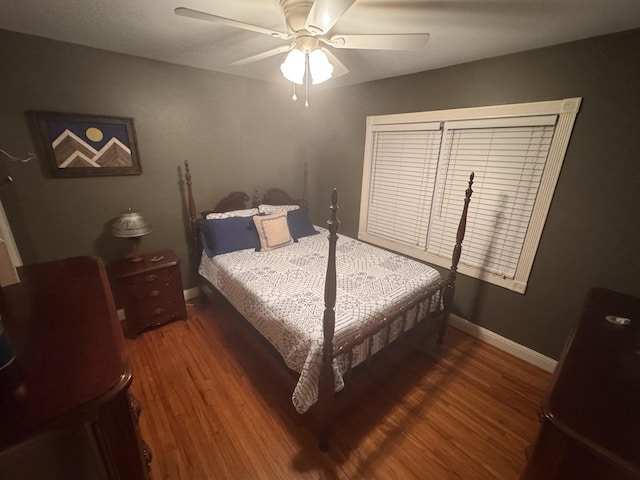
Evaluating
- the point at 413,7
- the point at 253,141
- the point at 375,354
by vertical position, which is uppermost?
the point at 413,7

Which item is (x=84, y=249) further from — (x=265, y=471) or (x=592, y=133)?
(x=592, y=133)

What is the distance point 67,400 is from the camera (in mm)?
679

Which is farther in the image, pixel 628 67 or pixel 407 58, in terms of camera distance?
pixel 407 58

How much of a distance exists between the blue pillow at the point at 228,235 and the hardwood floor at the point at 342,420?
623 millimetres

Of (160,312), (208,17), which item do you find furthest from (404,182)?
(160,312)

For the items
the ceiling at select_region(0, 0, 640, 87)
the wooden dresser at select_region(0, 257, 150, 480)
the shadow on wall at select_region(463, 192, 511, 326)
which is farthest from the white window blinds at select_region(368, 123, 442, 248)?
the wooden dresser at select_region(0, 257, 150, 480)

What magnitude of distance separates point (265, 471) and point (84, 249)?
231 cm

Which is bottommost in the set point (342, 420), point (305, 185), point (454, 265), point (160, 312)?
point (342, 420)

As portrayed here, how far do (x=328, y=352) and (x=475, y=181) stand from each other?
1953mm

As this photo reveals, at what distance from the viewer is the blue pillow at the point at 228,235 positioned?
2.60m

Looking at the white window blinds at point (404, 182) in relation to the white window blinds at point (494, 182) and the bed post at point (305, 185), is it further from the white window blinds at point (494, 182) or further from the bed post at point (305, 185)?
the bed post at point (305, 185)

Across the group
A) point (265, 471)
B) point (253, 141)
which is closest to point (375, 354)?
point (265, 471)

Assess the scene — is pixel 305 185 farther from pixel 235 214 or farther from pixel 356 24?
pixel 356 24

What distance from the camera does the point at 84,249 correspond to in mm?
2355
